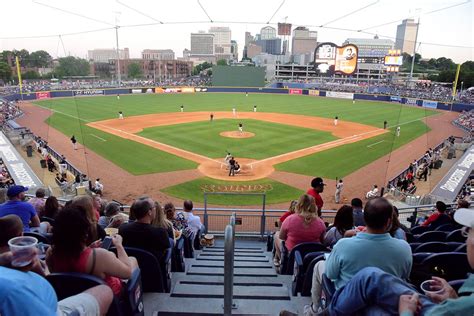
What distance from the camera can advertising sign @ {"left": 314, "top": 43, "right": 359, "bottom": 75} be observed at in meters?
59.2

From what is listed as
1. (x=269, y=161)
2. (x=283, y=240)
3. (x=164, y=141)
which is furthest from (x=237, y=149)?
(x=283, y=240)

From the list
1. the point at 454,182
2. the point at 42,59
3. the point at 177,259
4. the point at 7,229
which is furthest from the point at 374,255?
the point at 42,59

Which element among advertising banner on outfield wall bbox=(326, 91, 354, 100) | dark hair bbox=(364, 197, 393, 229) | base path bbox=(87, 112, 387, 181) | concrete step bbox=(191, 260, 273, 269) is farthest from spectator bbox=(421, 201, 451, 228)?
advertising banner on outfield wall bbox=(326, 91, 354, 100)

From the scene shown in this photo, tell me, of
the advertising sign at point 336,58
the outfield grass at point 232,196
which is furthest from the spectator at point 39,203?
the advertising sign at point 336,58

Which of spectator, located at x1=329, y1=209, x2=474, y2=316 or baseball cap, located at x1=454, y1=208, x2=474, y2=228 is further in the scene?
baseball cap, located at x1=454, y1=208, x2=474, y2=228

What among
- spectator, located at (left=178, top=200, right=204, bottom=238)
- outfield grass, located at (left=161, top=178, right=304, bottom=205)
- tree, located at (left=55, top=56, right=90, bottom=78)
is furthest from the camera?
tree, located at (left=55, top=56, right=90, bottom=78)

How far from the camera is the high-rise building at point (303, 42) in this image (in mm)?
184750

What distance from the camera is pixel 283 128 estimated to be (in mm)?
34125

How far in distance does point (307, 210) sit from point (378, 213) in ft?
7.56

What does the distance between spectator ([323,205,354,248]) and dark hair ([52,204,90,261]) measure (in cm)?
334

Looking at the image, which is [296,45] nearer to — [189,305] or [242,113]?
[242,113]

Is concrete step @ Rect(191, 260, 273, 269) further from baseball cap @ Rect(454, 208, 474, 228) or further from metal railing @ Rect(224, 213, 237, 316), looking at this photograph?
baseball cap @ Rect(454, 208, 474, 228)

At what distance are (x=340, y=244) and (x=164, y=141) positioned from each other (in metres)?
25.8

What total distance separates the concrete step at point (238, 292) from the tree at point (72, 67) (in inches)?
614
